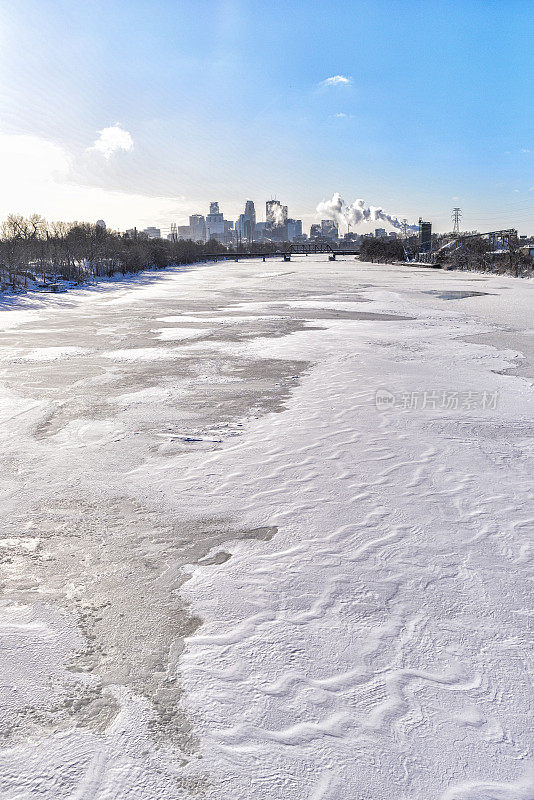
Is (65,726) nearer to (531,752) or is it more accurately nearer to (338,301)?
(531,752)

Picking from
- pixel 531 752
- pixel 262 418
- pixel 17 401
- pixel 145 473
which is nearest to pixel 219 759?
pixel 531 752

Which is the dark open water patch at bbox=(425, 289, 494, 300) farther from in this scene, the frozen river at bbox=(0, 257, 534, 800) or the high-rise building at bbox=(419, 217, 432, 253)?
the high-rise building at bbox=(419, 217, 432, 253)

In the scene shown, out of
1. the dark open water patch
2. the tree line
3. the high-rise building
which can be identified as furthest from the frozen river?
the high-rise building

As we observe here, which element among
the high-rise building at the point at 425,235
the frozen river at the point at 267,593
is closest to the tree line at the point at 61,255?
the frozen river at the point at 267,593

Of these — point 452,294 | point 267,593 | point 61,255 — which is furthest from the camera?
point 61,255

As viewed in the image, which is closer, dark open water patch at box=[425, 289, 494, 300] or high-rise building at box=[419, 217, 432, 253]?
dark open water patch at box=[425, 289, 494, 300]

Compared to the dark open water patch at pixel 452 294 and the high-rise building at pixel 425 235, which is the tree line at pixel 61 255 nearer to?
the dark open water patch at pixel 452 294

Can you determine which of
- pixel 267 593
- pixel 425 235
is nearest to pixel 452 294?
pixel 267 593

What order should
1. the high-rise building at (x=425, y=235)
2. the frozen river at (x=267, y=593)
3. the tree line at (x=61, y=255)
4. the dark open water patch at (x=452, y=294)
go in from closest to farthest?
the frozen river at (x=267, y=593) < the dark open water patch at (x=452, y=294) < the tree line at (x=61, y=255) < the high-rise building at (x=425, y=235)

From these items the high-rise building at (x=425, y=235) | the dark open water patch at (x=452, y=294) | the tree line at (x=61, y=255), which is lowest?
the dark open water patch at (x=452, y=294)

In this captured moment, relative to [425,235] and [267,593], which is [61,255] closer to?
[267,593]
